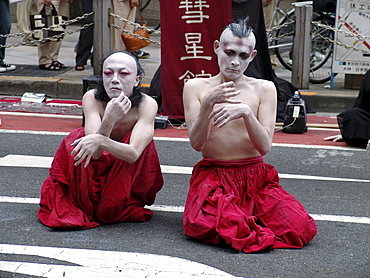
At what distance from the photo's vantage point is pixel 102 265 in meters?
3.72

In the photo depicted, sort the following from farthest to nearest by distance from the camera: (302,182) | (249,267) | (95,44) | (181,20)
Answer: (95,44), (181,20), (302,182), (249,267)

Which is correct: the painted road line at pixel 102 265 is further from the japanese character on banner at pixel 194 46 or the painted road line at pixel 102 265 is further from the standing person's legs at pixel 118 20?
the standing person's legs at pixel 118 20

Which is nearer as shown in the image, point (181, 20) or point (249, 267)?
point (249, 267)

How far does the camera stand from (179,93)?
7.91 metres

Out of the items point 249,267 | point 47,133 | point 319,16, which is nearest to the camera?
point 249,267

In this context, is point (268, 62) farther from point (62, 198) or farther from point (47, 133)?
point (62, 198)

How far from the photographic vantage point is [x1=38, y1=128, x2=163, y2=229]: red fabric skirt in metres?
4.34

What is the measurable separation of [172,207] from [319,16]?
6.07m

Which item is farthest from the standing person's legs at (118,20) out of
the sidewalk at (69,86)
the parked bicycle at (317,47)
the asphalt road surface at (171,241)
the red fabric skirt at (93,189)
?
the red fabric skirt at (93,189)

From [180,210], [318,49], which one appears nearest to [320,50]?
[318,49]

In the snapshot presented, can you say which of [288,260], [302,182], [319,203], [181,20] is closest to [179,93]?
[181,20]

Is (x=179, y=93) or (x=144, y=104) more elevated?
(x=144, y=104)

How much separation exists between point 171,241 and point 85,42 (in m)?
6.42

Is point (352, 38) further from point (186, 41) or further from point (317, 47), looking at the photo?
point (186, 41)
